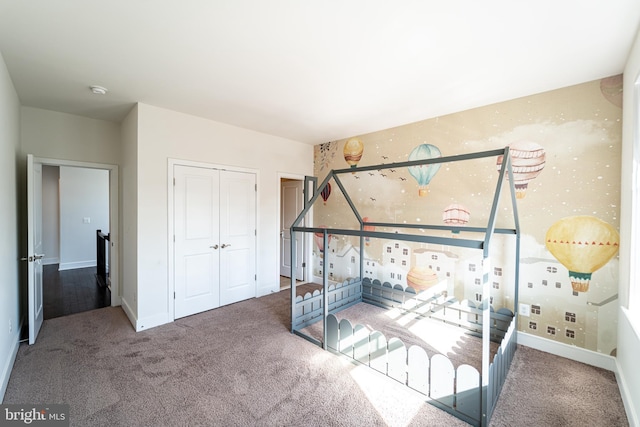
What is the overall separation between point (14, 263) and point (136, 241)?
1.05 metres

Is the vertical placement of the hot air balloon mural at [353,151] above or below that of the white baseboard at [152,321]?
above

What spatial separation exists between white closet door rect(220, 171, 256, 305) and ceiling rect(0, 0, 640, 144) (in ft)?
3.86

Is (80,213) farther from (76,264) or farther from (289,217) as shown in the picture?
(289,217)

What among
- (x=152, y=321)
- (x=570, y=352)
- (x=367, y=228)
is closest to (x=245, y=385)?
(x=152, y=321)

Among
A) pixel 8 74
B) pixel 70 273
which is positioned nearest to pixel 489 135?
pixel 8 74

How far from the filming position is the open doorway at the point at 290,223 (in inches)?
197

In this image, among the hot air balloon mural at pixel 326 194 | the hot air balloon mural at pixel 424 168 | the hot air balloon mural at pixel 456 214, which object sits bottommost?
the hot air balloon mural at pixel 456 214

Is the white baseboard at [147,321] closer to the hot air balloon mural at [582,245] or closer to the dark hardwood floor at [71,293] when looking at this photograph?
the dark hardwood floor at [71,293]

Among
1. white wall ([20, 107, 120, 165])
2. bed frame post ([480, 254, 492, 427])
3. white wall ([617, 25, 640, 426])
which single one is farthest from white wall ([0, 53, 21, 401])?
white wall ([617, 25, 640, 426])

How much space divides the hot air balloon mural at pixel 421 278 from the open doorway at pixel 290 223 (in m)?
2.06

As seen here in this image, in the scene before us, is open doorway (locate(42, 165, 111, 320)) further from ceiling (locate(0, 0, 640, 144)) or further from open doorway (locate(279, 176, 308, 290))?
open doorway (locate(279, 176, 308, 290))

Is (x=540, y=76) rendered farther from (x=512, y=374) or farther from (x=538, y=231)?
(x=512, y=374)

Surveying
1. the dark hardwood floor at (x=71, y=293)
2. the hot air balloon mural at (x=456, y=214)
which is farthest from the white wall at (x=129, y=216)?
the hot air balloon mural at (x=456, y=214)

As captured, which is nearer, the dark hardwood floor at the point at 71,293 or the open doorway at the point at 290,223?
the dark hardwood floor at the point at 71,293
